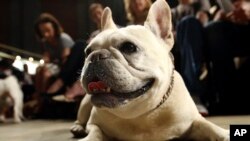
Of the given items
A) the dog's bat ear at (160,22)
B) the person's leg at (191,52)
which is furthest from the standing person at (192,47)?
the dog's bat ear at (160,22)

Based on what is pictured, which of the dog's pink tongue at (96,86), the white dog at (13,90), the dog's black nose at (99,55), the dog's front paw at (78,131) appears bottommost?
the white dog at (13,90)

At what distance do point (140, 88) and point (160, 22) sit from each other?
182 mm

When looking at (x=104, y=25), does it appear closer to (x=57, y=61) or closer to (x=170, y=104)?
(x=170, y=104)

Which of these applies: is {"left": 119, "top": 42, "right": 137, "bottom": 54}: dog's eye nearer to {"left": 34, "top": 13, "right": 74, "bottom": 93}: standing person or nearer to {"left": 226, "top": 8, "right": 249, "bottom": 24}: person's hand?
{"left": 226, "top": 8, "right": 249, "bottom": 24}: person's hand

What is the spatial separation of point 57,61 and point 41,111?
307mm

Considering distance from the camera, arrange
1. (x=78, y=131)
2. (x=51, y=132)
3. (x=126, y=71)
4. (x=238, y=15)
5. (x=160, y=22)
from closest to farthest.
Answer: (x=126, y=71)
(x=160, y=22)
(x=78, y=131)
(x=51, y=132)
(x=238, y=15)

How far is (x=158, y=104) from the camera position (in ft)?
2.96

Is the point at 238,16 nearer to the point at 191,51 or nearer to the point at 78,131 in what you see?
the point at 191,51

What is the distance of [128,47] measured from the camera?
87 cm

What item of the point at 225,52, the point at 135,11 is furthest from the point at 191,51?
the point at 135,11

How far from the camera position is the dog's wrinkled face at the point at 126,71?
0.83 metres

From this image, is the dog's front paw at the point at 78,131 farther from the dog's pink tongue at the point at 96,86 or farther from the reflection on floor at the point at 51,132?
the dog's pink tongue at the point at 96,86

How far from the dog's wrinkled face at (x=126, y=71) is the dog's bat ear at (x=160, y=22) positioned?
0.12ft

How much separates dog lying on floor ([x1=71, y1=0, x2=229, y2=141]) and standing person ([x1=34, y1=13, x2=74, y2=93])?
4.17 feet
